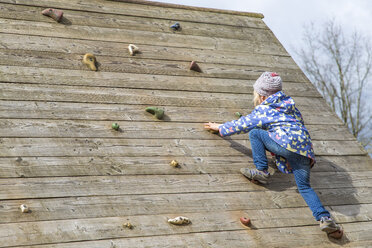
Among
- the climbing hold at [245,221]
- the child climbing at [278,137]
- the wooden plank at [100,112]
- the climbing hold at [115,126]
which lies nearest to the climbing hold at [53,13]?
the wooden plank at [100,112]

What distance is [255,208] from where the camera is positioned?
3955mm

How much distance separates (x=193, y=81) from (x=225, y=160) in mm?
1077

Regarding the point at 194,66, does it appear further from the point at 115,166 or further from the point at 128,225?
the point at 128,225

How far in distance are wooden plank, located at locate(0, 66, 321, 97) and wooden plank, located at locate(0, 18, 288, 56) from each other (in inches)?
21.2

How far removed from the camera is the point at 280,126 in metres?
4.14

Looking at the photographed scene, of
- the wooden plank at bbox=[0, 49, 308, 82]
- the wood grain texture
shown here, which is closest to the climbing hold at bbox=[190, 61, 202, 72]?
the wooden plank at bbox=[0, 49, 308, 82]

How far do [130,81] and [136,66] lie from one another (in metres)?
0.26

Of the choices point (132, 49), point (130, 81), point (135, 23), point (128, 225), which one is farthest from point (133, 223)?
point (135, 23)

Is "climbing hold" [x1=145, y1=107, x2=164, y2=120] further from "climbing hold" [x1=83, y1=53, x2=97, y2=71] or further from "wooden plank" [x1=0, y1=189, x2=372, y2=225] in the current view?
"wooden plank" [x1=0, y1=189, x2=372, y2=225]

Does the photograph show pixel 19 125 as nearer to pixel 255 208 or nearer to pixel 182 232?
pixel 182 232

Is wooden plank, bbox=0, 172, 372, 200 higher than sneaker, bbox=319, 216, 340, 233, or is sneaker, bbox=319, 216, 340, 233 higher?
sneaker, bbox=319, 216, 340, 233

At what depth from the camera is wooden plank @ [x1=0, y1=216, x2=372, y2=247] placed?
3178 millimetres

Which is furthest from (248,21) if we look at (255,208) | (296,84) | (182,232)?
(182,232)

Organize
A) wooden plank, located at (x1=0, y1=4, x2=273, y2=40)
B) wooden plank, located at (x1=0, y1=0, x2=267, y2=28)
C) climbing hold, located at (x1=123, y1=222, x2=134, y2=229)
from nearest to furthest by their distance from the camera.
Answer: climbing hold, located at (x1=123, y1=222, x2=134, y2=229) < wooden plank, located at (x1=0, y1=4, x2=273, y2=40) < wooden plank, located at (x1=0, y1=0, x2=267, y2=28)
